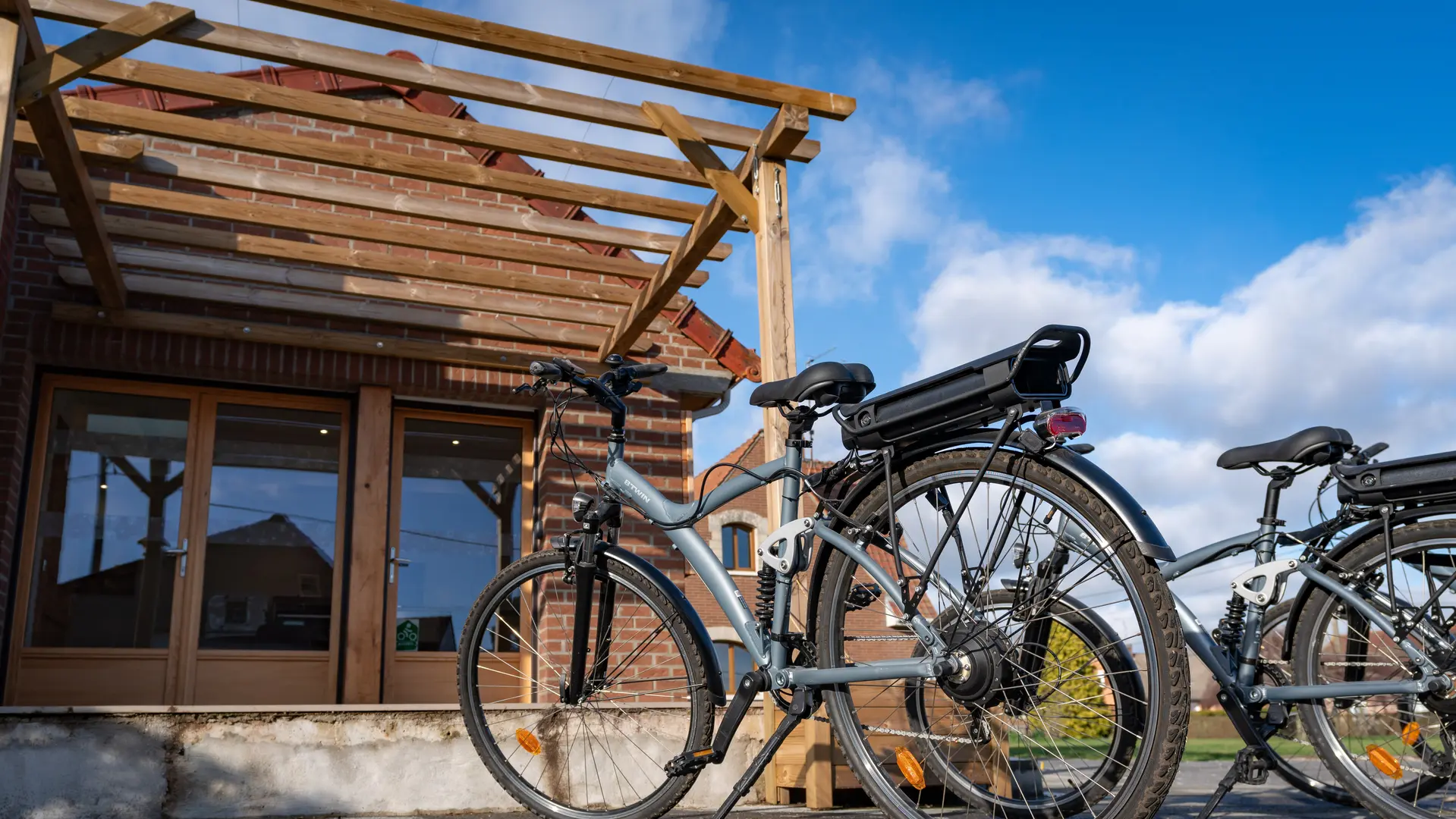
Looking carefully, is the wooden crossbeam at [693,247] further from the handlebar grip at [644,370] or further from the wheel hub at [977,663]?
the wheel hub at [977,663]

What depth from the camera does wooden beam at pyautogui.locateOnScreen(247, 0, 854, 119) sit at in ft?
12.0

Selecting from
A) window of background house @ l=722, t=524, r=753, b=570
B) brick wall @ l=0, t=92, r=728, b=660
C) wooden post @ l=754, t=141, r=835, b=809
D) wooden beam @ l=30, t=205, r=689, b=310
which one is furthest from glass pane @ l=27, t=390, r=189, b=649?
window of background house @ l=722, t=524, r=753, b=570

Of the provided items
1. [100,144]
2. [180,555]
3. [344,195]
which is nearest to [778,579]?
[344,195]

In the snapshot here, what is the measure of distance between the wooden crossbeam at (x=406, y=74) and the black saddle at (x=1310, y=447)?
6.76ft

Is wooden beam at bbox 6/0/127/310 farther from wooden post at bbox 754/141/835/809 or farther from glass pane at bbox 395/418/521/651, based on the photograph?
wooden post at bbox 754/141/835/809

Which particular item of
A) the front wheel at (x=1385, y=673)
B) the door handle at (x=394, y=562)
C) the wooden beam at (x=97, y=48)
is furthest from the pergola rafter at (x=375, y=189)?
the front wheel at (x=1385, y=673)

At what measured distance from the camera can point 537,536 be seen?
6406 millimetres

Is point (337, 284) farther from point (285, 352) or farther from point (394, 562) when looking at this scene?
point (394, 562)

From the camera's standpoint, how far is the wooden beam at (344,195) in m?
4.56

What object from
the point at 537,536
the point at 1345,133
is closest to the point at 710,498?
the point at 537,536

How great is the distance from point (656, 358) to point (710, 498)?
4.34m

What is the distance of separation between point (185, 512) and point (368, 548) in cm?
97

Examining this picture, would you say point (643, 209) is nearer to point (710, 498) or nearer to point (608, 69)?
point (608, 69)

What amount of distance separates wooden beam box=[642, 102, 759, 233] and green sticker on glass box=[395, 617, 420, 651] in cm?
331
